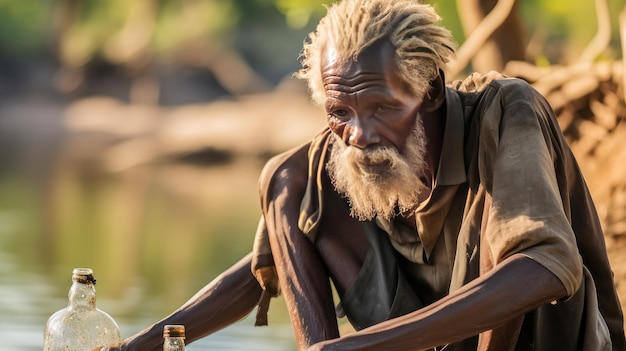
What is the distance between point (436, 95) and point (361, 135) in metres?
0.25

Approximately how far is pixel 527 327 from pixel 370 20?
805 mm

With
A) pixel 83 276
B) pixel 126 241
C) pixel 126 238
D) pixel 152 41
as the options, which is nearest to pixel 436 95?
pixel 83 276

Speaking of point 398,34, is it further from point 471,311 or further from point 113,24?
point 113,24

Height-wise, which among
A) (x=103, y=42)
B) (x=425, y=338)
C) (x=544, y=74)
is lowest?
(x=425, y=338)

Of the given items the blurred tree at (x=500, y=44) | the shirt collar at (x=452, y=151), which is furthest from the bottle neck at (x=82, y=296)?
the blurred tree at (x=500, y=44)

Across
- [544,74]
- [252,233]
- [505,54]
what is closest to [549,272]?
[544,74]

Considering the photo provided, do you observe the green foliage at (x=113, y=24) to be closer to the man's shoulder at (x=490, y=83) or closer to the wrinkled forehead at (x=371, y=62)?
the man's shoulder at (x=490, y=83)

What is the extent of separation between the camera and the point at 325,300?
3535mm

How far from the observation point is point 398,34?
10.8 ft

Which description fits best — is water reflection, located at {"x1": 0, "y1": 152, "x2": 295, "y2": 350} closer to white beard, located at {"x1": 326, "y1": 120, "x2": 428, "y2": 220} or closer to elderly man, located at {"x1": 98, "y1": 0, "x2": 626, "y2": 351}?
elderly man, located at {"x1": 98, "y1": 0, "x2": 626, "y2": 351}

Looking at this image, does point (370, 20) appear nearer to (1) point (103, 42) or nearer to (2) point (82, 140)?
(2) point (82, 140)

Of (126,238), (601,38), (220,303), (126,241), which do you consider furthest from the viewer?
(126,238)

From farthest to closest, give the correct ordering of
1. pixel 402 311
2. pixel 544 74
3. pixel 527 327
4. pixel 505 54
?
pixel 505 54 < pixel 544 74 < pixel 402 311 < pixel 527 327

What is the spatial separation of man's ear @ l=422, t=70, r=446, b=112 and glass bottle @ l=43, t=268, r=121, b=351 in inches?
37.9
